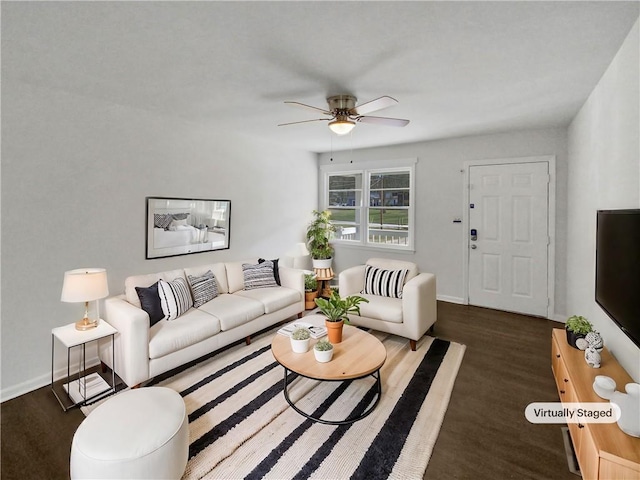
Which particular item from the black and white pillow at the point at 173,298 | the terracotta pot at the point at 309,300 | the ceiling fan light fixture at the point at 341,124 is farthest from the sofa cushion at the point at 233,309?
the ceiling fan light fixture at the point at 341,124

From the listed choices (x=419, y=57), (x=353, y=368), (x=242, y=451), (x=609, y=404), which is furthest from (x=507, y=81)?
(x=242, y=451)

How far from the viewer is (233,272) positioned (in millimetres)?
3969

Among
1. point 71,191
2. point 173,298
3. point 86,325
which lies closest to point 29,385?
point 86,325

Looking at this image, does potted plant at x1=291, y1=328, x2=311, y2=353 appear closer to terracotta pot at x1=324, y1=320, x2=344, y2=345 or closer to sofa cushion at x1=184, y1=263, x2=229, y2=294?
terracotta pot at x1=324, y1=320, x2=344, y2=345

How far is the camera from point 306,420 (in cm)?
220

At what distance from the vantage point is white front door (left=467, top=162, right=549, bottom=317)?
420 centimetres

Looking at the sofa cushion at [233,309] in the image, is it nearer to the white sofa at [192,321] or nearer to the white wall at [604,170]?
the white sofa at [192,321]

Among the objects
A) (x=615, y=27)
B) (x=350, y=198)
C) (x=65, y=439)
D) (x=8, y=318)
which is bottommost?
(x=65, y=439)

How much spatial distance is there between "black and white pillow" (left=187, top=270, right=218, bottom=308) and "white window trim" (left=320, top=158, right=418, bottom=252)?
305 centimetres

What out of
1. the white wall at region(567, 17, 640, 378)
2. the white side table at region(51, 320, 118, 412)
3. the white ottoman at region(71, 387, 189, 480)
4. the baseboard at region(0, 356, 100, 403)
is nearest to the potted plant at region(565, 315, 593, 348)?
the white wall at region(567, 17, 640, 378)

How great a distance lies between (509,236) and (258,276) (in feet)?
11.8

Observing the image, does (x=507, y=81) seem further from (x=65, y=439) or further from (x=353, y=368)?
(x=65, y=439)

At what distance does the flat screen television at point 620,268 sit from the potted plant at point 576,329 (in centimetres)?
23

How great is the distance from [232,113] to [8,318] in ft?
9.10
